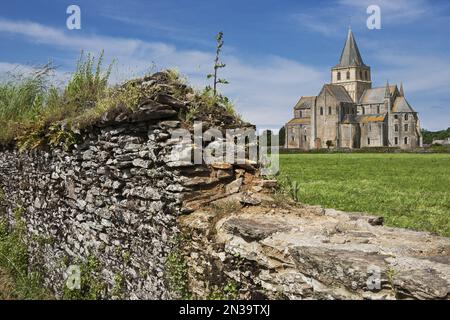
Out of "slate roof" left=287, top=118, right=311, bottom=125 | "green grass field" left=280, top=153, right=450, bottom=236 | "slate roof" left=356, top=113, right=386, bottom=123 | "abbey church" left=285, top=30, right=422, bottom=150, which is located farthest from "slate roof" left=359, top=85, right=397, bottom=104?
"green grass field" left=280, top=153, right=450, bottom=236

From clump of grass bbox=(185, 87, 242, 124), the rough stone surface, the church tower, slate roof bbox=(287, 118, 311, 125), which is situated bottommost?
the rough stone surface

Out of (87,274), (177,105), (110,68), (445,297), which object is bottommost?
(87,274)

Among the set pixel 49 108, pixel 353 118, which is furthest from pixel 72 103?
pixel 353 118

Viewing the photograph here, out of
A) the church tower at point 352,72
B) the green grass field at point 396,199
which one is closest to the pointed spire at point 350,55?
the church tower at point 352,72

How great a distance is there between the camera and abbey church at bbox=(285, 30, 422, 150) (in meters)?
120

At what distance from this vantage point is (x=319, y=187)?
19.1m

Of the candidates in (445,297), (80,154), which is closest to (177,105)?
(80,154)

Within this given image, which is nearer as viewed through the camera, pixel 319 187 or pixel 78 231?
pixel 78 231

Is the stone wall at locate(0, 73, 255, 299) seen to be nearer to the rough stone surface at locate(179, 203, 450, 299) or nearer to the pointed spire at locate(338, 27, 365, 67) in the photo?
the rough stone surface at locate(179, 203, 450, 299)

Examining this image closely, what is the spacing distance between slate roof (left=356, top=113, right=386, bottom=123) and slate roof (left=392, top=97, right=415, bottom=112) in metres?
3.88

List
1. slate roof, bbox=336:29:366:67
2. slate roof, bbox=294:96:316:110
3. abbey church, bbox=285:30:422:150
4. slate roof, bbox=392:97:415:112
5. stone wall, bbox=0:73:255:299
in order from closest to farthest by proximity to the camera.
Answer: stone wall, bbox=0:73:255:299 < abbey church, bbox=285:30:422:150 < slate roof, bbox=392:97:415:112 < slate roof, bbox=294:96:316:110 < slate roof, bbox=336:29:366:67

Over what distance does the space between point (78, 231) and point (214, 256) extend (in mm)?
3979
